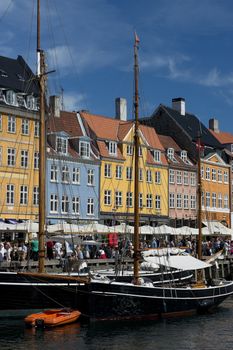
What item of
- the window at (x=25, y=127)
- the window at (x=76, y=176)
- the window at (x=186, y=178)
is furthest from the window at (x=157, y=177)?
the window at (x=25, y=127)

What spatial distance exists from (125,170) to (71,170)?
330 inches

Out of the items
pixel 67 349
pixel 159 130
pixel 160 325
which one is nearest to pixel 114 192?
pixel 159 130

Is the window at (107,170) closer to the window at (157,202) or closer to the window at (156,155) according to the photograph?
the window at (157,202)

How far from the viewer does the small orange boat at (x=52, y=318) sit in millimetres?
28703

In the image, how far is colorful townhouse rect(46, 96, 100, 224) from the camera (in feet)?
197

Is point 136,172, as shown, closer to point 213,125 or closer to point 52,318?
point 52,318

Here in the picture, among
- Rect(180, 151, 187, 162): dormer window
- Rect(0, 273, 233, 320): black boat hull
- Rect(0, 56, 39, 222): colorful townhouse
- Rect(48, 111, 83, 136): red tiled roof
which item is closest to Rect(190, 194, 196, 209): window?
Rect(180, 151, 187, 162): dormer window

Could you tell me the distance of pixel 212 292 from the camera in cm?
3616

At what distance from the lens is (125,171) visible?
6894 cm

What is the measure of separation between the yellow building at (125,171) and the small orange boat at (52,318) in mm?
32833

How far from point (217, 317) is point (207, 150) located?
159 ft

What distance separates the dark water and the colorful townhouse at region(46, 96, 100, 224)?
2870cm

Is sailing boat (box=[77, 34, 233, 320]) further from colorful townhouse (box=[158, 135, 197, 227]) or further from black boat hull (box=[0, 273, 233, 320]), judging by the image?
colorful townhouse (box=[158, 135, 197, 227])

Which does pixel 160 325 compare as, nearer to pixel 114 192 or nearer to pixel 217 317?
pixel 217 317
